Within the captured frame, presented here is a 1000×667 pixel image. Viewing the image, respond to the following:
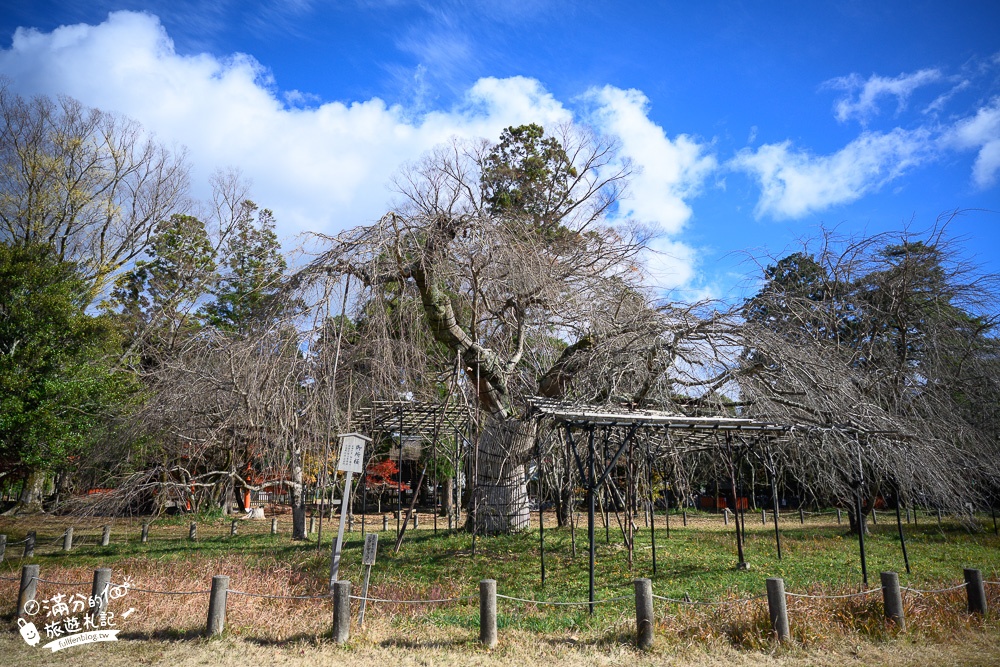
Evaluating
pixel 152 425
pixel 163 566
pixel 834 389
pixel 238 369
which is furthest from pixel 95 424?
pixel 834 389

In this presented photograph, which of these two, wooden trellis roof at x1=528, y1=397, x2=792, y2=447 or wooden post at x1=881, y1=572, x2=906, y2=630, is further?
wooden trellis roof at x1=528, y1=397, x2=792, y2=447

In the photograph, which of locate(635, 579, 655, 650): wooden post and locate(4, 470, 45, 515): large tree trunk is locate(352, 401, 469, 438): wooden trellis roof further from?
locate(4, 470, 45, 515): large tree trunk

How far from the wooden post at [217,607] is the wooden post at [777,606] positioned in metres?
5.77

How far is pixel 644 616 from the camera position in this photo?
618cm

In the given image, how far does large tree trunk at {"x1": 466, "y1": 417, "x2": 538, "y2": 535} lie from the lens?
41.3ft

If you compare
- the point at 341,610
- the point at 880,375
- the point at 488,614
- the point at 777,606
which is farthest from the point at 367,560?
the point at 880,375

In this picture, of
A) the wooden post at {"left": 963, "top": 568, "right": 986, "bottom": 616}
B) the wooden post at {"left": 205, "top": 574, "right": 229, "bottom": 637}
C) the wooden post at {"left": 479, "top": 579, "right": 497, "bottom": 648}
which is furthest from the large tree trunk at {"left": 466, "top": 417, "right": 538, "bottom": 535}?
the wooden post at {"left": 963, "top": 568, "right": 986, "bottom": 616}

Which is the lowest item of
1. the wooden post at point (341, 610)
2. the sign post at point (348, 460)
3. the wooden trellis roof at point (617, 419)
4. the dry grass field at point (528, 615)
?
the dry grass field at point (528, 615)

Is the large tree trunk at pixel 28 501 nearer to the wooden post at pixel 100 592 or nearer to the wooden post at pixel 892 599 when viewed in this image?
the wooden post at pixel 100 592

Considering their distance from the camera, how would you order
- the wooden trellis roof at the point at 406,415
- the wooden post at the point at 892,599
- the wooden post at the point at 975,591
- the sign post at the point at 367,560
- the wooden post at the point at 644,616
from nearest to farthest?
the wooden post at the point at 644,616, the wooden post at the point at 892,599, the sign post at the point at 367,560, the wooden post at the point at 975,591, the wooden trellis roof at the point at 406,415

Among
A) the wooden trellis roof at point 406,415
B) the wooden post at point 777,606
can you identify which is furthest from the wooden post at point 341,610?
the wooden trellis roof at point 406,415

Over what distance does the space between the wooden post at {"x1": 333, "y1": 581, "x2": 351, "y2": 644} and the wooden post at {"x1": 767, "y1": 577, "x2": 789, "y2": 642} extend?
438 centimetres

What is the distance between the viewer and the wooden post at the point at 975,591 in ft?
22.4

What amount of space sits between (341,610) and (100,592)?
113 inches
